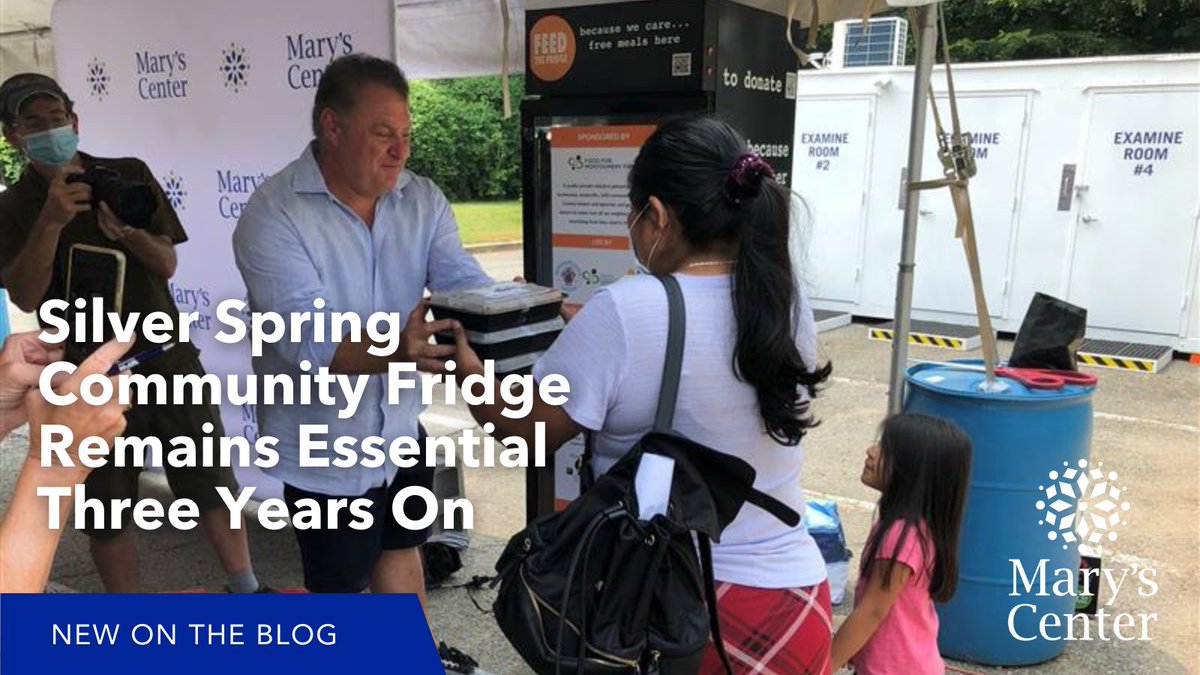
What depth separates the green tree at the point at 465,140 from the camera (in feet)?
69.5

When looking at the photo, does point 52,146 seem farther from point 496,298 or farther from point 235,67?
point 496,298

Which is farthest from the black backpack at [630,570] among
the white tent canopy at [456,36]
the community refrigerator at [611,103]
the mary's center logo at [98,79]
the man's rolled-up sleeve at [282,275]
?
the mary's center logo at [98,79]

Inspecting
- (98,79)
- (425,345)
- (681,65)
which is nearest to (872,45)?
(681,65)

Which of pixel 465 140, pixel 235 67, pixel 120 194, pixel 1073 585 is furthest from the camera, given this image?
pixel 465 140

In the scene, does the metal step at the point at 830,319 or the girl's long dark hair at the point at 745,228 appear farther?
the metal step at the point at 830,319

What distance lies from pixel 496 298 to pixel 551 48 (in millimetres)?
1398

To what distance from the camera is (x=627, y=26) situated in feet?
9.31

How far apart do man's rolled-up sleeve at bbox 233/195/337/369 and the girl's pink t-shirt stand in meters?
1.54

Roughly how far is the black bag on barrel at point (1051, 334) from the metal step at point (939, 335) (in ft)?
14.5

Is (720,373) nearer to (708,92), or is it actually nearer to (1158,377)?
(708,92)

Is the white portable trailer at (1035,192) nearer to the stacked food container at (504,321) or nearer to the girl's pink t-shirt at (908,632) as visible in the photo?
the girl's pink t-shirt at (908,632)

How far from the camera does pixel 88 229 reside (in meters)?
2.96

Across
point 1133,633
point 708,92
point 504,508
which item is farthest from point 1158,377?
point 708,92

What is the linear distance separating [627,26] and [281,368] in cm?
151
